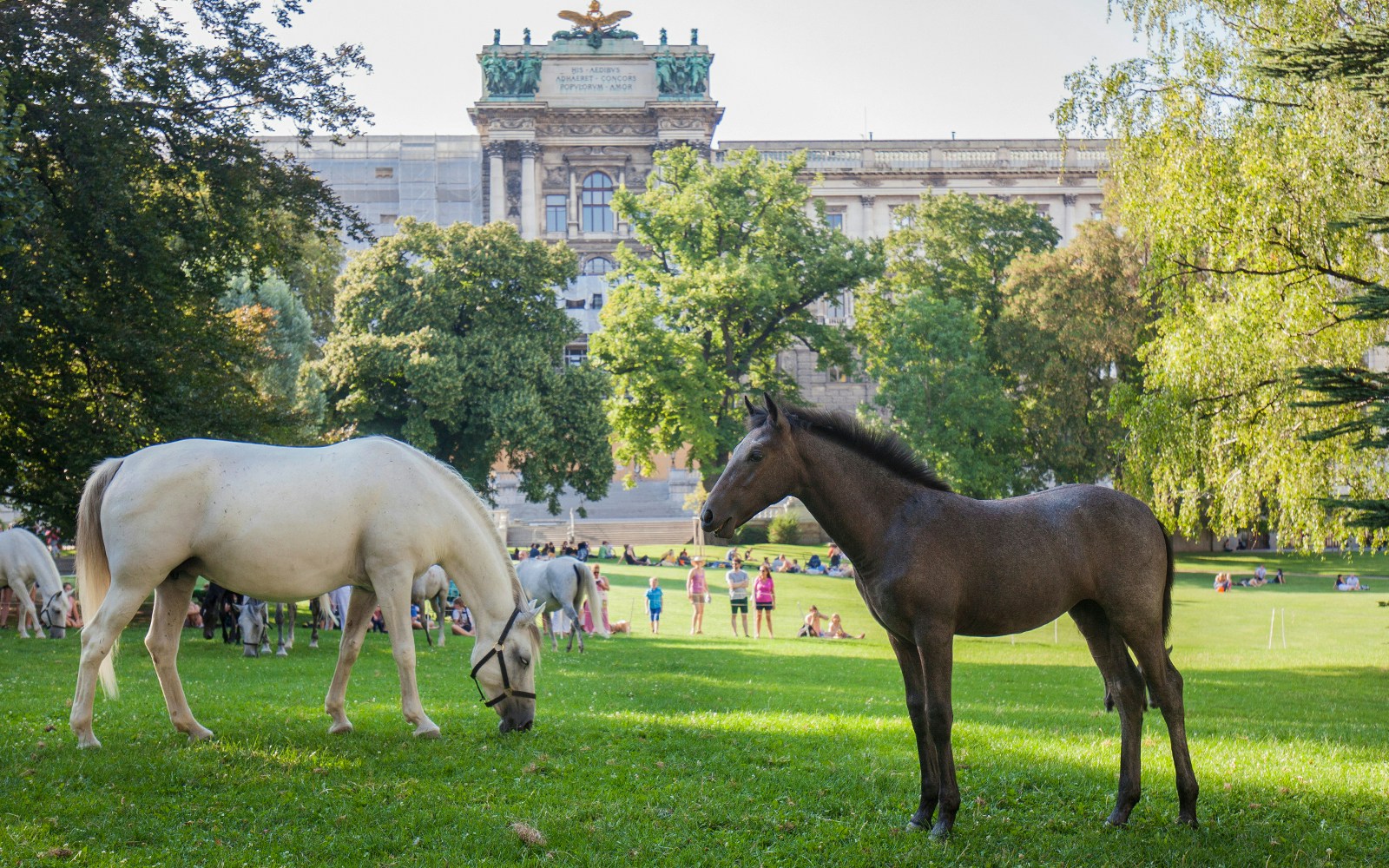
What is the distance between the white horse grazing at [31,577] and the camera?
2166cm

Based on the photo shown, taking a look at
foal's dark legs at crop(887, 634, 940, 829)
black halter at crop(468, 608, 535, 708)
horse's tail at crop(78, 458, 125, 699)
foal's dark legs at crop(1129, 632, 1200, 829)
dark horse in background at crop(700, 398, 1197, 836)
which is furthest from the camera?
black halter at crop(468, 608, 535, 708)

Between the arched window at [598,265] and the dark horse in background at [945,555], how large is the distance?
236 ft

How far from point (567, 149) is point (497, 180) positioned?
508cm

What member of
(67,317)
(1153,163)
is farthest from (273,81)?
(1153,163)

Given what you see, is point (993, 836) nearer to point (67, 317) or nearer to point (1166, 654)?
point (1166, 654)

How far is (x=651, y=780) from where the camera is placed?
25.4 ft

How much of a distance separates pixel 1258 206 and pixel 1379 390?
9268 mm

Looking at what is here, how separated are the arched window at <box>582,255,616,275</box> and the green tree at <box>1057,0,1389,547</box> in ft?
192

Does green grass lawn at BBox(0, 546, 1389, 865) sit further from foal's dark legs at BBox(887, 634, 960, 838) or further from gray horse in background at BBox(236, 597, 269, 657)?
gray horse in background at BBox(236, 597, 269, 657)

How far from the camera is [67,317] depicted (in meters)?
18.6

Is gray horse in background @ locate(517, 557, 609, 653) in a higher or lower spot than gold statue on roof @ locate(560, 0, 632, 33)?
lower

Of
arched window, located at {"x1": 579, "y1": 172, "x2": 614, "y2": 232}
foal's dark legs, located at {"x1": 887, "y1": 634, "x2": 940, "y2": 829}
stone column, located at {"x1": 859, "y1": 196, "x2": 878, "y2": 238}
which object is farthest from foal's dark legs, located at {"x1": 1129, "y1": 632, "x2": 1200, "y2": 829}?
stone column, located at {"x1": 859, "y1": 196, "x2": 878, "y2": 238}

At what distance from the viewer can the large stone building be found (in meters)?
77.1

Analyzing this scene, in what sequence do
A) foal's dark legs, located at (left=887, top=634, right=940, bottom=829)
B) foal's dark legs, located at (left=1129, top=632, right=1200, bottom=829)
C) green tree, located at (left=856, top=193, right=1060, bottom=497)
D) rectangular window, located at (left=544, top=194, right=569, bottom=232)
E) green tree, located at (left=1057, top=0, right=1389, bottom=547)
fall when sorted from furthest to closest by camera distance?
rectangular window, located at (left=544, top=194, right=569, bottom=232)
green tree, located at (left=856, top=193, right=1060, bottom=497)
green tree, located at (left=1057, top=0, right=1389, bottom=547)
foal's dark legs, located at (left=1129, top=632, right=1200, bottom=829)
foal's dark legs, located at (left=887, top=634, right=940, bottom=829)
